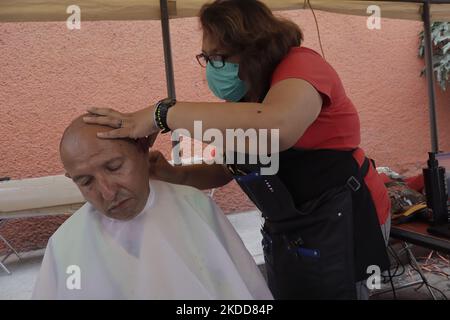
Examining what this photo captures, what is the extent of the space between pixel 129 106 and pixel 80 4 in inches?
68.6

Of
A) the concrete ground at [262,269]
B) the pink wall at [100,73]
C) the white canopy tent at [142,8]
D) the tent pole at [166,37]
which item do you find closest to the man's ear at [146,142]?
the tent pole at [166,37]

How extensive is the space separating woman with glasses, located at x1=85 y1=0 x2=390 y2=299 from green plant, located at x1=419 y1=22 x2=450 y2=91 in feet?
13.2

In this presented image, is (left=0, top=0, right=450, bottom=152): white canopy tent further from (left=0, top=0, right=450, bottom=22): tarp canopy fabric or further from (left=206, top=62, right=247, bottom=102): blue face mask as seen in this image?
(left=206, top=62, right=247, bottom=102): blue face mask

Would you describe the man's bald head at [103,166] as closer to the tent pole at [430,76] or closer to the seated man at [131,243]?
the seated man at [131,243]

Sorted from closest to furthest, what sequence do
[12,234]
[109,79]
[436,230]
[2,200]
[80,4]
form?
1. [436,230]
2. [80,4]
3. [2,200]
4. [12,234]
5. [109,79]

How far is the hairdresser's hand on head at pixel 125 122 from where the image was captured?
1.08 meters

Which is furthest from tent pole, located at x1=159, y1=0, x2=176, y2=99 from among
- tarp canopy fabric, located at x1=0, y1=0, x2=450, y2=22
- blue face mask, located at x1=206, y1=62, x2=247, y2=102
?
blue face mask, located at x1=206, y1=62, x2=247, y2=102

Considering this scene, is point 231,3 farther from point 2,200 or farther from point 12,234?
point 12,234

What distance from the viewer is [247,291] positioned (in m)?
1.20

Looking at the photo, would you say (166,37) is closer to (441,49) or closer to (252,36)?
(252,36)

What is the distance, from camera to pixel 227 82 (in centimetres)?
127

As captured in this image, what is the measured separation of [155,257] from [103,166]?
11.8 inches

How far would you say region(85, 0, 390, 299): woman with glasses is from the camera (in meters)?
1.13
